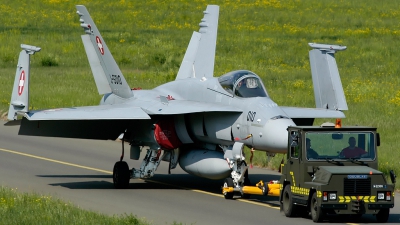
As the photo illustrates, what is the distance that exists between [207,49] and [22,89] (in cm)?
604

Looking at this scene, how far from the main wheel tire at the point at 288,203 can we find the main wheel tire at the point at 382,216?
4.71ft

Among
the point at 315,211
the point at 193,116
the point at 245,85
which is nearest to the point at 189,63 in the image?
the point at 193,116

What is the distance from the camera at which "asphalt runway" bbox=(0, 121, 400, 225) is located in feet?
51.5

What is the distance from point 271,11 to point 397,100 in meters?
32.7

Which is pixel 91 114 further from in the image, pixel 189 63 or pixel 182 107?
pixel 189 63

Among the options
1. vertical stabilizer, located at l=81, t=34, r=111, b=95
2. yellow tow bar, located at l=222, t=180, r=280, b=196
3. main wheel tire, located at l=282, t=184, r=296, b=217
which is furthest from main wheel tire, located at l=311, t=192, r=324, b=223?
vertical stabilizer, located at l=81, t=34, r=111, b=95

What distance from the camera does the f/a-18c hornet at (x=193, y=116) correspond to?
17.5 m

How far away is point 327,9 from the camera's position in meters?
67.2

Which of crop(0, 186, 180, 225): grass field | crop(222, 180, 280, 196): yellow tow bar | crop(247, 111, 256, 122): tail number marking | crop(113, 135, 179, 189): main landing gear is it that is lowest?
crop(0, 186, 180, 225): grass field

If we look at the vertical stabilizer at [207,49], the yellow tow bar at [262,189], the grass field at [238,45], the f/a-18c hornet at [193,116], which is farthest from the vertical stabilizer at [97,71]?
the yellow tow bar at [262,189]

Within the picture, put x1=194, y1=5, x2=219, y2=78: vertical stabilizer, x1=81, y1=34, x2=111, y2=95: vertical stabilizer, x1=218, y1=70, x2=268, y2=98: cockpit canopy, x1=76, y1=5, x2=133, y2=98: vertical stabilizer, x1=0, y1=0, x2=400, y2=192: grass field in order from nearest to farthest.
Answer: x1=218, y1=70, x2=268, y2=98: cockpit canopy → x1=76, y1=5, x2=133, y2=98: vertical stabilizer → x1=81, y1=34, x2=111, y2=95: vertical stabilizer → x1=194, y1=5, x2=219, y2=78: vertical stabilizer → x1=0, y1=0, x2=400, y2=192: grass field

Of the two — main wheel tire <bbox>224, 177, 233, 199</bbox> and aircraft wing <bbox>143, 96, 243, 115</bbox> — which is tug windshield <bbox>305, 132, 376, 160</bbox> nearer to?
main wheel tire <bbox>224, 177, 233, 199</bbox>

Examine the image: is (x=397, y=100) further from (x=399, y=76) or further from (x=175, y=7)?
(x=175, y=7)

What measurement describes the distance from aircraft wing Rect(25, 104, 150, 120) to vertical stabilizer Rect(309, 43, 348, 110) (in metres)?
3.95
